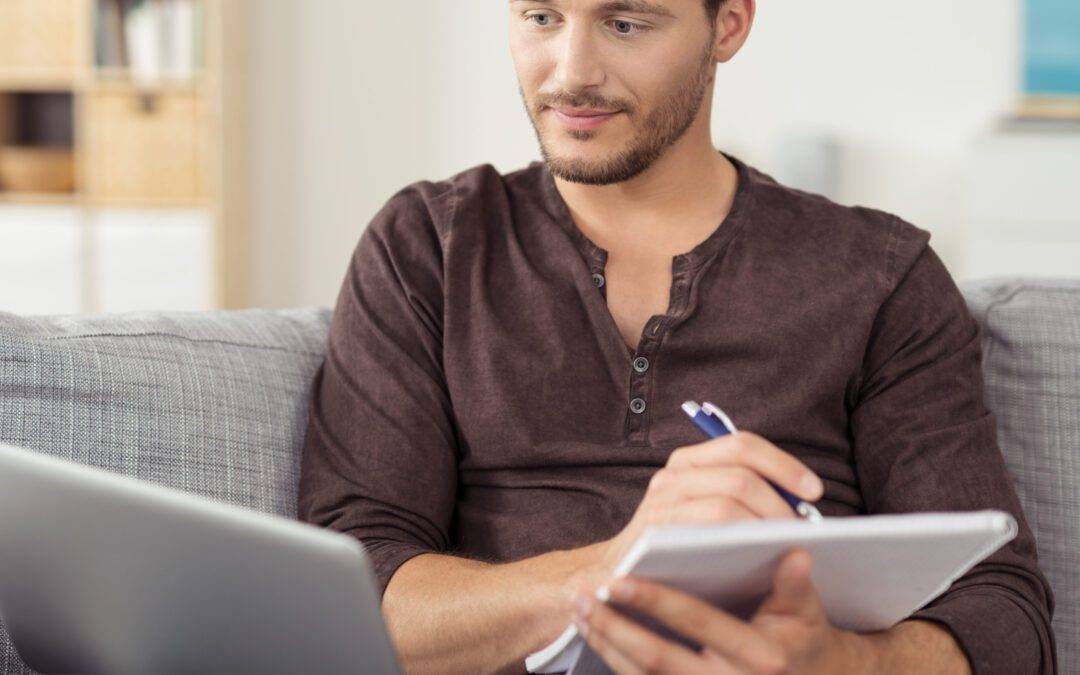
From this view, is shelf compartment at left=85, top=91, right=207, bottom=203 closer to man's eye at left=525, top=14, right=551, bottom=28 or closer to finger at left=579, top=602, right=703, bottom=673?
man's eye at left=525, top=14, right=551, bottom=28

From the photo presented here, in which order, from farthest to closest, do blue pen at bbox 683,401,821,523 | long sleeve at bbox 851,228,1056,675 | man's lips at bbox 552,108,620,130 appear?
man's lips at bbox 552,108,620,130 → long sleeve at bbox 851,228,1056,675 → blue pen at bbox 683,401,821,523

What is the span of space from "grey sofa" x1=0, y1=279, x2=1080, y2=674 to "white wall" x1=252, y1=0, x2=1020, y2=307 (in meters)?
2.93

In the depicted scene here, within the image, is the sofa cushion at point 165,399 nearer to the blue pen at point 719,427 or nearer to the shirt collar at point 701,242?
the shirt collar at point 701,242

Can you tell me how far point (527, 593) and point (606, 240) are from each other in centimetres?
49

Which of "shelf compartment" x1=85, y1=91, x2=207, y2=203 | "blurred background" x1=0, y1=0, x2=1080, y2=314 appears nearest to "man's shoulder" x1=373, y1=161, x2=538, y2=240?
"blurred background" x1=0, y1=0, x2=1080, y2=314

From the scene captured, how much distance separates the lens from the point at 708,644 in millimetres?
902

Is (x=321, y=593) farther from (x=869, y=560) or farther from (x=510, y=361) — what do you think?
(x=510, y=361)

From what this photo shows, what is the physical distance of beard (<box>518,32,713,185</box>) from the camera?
1.44m

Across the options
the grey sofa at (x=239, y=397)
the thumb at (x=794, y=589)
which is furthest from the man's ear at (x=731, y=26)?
the thumb at (x=794, y=589)

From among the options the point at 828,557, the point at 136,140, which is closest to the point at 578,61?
the point at 828,557

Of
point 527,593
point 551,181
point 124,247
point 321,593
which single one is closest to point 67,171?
point 124,247

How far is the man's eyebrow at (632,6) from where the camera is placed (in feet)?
4.61

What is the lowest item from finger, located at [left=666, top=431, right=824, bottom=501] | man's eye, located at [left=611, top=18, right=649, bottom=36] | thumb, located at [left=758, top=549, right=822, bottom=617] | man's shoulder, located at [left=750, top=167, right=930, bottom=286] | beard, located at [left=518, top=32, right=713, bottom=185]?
thumb, located at [left=758, top=549, right=822, bottom=617]

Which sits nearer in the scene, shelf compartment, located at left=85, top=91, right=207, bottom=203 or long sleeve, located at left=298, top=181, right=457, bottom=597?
long sleeve, located at left=298, top=181, right=457, bottom=597
